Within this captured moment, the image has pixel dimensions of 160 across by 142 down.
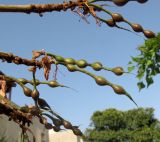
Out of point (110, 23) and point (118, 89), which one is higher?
point (110, 23)

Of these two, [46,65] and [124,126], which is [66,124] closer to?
[46,65]

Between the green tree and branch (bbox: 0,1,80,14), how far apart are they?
49.9 m

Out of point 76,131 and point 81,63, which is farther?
point 81,63

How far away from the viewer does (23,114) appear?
172 centimetres

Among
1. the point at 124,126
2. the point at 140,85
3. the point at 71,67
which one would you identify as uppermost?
the point at 124,126

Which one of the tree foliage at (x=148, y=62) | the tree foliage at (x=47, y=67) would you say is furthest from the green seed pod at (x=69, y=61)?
the tree foliage at (x=148, y=62)

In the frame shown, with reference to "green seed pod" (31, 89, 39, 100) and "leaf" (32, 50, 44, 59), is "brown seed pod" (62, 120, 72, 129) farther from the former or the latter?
"leaf" (32, 50, 44, 59)

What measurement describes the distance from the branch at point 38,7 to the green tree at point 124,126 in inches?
1964

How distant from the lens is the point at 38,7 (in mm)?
1699

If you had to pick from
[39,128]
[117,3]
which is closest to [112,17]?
[117,3]

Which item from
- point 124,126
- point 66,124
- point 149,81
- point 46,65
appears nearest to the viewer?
point 66,124

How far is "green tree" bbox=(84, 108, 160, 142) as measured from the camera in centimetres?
5178

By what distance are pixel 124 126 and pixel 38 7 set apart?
55.2 meters

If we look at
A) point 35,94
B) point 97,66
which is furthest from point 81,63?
point 35,94
